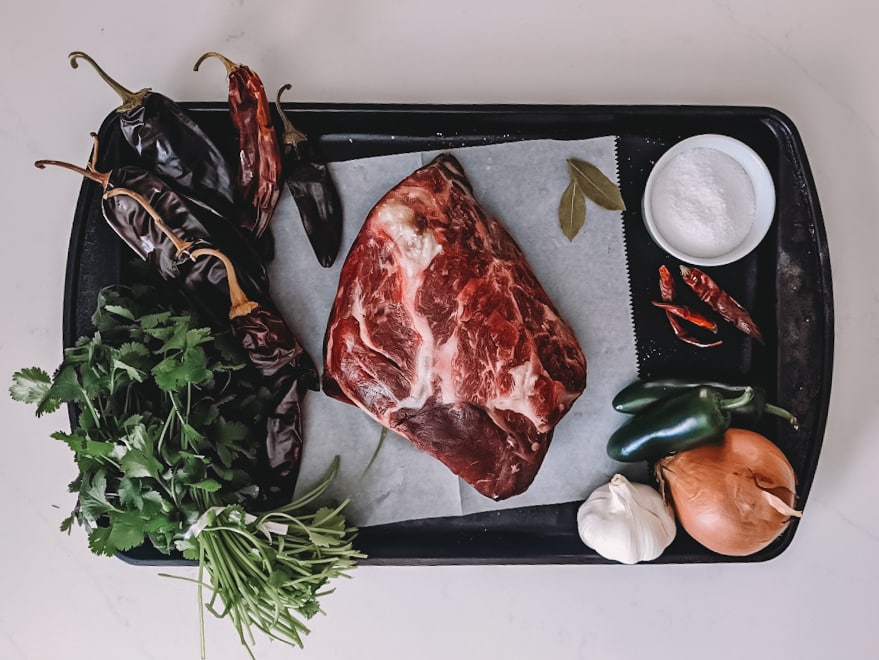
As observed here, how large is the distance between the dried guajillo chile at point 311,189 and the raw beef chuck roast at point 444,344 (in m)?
0.13

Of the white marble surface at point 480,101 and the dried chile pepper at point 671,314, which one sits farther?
the white marble surface at point 480,101

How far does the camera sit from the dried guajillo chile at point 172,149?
1.86m

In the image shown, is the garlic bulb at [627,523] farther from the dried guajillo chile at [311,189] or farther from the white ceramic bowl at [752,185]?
the dried guajillo chile at [311,189]

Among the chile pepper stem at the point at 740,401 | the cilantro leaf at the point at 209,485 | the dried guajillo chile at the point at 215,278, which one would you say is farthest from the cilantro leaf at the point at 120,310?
the chile pepper stem at the point at 740,401

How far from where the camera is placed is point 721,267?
2035 mm

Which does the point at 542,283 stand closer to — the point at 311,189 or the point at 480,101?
the point at 480,101

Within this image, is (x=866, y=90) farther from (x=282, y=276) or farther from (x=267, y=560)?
(x=267, y=560)

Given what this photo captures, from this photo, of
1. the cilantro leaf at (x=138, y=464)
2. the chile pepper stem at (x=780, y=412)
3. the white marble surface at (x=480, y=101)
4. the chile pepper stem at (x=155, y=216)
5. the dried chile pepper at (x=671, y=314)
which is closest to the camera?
the cilantro leaf at (x=138, y=464)

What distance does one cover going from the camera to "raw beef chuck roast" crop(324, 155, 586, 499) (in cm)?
185

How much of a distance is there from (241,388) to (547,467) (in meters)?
0.83

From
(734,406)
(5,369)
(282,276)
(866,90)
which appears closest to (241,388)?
(282,276)

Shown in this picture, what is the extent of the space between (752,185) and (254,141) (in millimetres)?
1309

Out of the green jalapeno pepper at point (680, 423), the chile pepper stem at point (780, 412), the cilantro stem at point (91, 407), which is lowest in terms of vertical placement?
the cilantro stem at point (91, 407)

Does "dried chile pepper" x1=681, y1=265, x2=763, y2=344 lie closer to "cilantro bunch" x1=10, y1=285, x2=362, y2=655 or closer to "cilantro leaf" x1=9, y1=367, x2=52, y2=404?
"cilantro bunch" x1=10, y1=285, x2=362, y2=655
